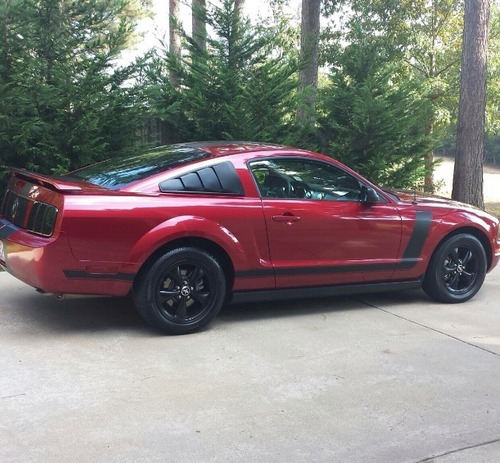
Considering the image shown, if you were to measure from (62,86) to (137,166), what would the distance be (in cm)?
289

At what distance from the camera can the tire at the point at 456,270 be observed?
6312 mm

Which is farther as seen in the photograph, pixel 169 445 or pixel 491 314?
pixel 491 314

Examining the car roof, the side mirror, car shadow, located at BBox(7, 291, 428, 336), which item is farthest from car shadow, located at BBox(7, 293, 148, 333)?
the side mirror

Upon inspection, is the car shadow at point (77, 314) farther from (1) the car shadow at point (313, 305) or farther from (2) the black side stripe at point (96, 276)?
(1) the car shadow at point (313, 305)

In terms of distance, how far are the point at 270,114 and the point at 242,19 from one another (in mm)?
1432

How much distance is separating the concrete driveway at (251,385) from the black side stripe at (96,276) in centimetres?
51

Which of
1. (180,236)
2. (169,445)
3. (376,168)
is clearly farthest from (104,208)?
(376,168)

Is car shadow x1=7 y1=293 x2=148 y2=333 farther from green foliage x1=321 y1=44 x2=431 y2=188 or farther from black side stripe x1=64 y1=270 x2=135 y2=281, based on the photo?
green foliage x1=321 y1=44 x2=431 y2=188

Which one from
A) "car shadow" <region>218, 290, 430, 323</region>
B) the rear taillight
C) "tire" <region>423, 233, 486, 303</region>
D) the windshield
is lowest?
"car shadow" <region>218, 290, 430, 323</region>

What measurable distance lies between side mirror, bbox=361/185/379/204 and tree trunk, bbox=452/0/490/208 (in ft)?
20.7

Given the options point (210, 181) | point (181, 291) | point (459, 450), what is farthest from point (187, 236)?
point (459, 450)

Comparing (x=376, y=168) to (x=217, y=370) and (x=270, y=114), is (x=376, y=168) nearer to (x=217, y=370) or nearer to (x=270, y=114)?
(x=270, y=114)

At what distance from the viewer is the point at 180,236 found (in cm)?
499

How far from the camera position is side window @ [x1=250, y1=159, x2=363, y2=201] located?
5.61 metres
